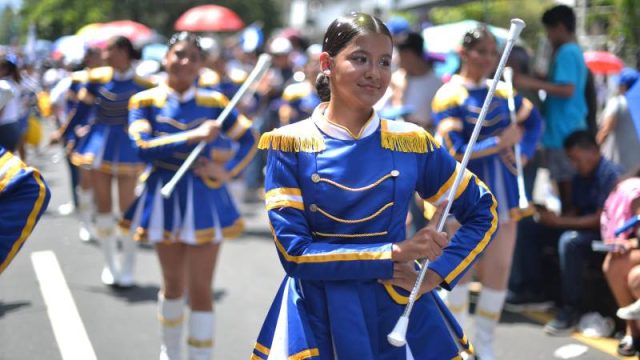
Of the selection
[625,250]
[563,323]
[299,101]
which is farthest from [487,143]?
[299,101]

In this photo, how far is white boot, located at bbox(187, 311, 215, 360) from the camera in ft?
16.2

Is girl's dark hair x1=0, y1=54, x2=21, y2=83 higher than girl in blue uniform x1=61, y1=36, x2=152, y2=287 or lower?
higher

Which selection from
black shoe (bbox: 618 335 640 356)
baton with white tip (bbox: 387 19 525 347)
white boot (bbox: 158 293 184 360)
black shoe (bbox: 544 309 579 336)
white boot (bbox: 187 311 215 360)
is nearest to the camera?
baton with white tip (bbox: 387 19 525 347)

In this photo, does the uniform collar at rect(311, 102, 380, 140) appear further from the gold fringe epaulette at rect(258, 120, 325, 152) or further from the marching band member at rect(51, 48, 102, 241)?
the marching band member at rect(51, 48, 102, 241)

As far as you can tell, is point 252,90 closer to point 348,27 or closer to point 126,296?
point 126,296

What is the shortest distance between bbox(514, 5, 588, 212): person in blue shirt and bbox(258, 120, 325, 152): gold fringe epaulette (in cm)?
435

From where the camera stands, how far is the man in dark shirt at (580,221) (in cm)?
623

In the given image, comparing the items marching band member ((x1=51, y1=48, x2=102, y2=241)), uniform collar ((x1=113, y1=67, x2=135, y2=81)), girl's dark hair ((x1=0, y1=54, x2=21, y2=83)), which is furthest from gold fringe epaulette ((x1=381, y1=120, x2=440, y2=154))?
marching band member ((x1=51, y1=48, x2=102, y2=241))

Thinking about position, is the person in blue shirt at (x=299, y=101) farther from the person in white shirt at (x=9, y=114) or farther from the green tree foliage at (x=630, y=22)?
the green tree foliage at (x=630, y=22)

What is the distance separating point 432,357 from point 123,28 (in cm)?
1306

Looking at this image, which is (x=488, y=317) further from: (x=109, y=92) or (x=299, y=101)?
→ (x=299, y=101)

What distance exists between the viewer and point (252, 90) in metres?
11.8

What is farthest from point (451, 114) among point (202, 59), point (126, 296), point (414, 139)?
point (126, 296)

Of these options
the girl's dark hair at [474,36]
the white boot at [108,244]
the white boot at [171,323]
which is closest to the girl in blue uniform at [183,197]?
the white boot at [171,323]
